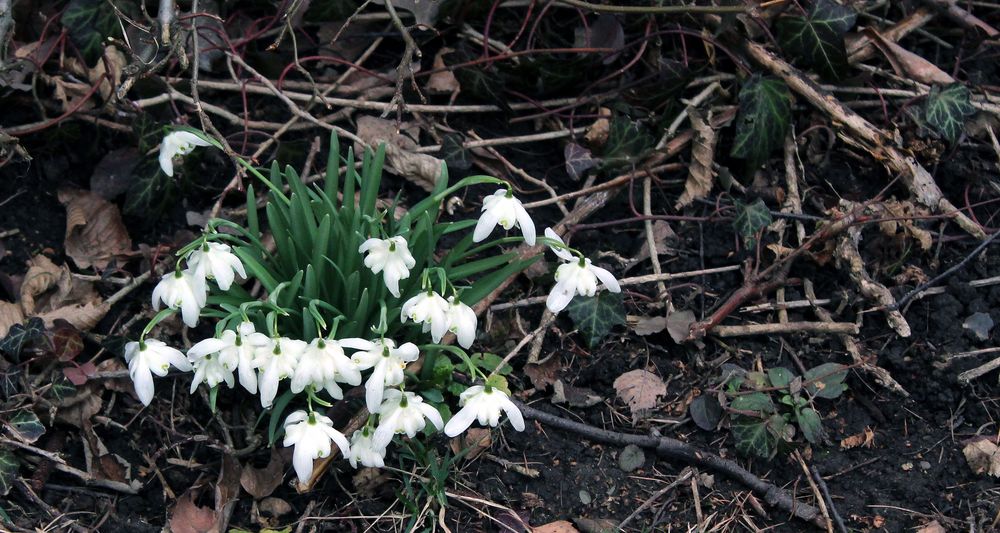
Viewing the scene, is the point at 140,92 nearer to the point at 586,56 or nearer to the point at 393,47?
the point at 393,47

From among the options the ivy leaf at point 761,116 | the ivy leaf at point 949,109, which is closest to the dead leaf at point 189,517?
the ivy leaf at point 761,116

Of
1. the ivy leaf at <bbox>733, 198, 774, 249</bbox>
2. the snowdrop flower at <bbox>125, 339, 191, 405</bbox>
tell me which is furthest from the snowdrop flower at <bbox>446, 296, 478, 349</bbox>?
the ivy leaf at <bbox>733, 198, 774, 249</bbox>

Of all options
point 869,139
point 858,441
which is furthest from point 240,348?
point 869,139

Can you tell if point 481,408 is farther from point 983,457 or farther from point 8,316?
point 8,316

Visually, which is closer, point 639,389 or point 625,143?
point 639,389

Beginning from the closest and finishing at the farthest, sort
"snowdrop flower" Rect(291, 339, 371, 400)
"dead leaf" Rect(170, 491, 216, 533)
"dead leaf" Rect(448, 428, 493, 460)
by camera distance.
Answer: "snowdrop flower" Rect(291, 339, 371, 400)
"dead leaf" Rect(170, 491, 216, 533)
"dead leaf" Rect(448, 428, 493, 460)

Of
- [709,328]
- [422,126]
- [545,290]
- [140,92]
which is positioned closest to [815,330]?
[709,328]

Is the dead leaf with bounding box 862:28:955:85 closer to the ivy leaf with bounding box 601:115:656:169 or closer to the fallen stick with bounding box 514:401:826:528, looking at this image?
the ivy leaf with bounding box 601:115:656:169
